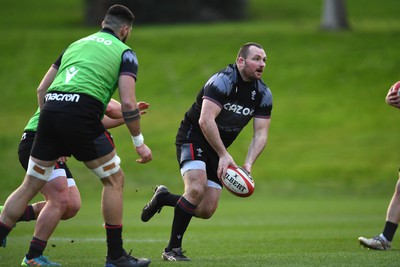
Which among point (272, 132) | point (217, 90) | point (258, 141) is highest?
point (217, 90)

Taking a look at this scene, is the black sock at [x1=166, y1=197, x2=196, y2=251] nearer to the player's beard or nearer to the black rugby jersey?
the black rugby jersey

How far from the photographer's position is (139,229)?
15.7 meters

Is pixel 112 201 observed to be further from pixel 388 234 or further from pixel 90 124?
pixel 388 234

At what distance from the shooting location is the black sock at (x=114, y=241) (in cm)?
829

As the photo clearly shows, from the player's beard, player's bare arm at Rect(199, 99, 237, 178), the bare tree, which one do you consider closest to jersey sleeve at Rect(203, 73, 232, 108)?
player's bare arm at Rect(199, 99, 237, 178)

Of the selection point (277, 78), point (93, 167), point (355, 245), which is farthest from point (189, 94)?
point (93, 167)

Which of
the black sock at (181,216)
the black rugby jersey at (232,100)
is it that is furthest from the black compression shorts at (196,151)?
the black sock at (181,216)

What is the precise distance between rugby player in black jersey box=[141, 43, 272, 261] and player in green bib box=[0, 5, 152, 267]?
5.09ft

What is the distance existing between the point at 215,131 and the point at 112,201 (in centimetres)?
207

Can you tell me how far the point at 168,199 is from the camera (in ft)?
35.8

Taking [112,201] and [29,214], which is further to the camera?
[29,214]

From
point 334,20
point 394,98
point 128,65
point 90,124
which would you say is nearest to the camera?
point 90,124

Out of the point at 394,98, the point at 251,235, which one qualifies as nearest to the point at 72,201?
the point at 394,98

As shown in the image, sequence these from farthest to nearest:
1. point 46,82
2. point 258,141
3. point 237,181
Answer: point 258,141
point 237,181
point 46,82
